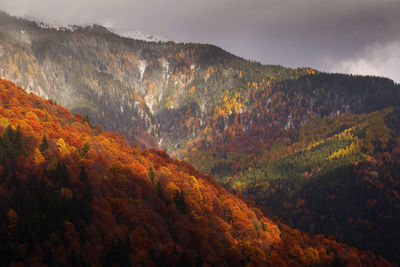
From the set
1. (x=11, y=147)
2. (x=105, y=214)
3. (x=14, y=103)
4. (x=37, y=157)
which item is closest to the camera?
(x=105, y=214)

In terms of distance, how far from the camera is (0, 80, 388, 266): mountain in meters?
68.2

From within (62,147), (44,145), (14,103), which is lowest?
(44,145)

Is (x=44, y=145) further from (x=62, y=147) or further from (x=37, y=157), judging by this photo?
(x=37, y=157)

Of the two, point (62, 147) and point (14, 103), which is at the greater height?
point (14, 103)

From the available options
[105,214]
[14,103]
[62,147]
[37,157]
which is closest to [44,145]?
[62,147]

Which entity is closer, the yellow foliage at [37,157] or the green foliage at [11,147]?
the green foliage at [11,147]

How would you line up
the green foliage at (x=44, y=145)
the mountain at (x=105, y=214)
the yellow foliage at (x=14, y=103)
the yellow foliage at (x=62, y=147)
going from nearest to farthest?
1. the mountain at (x=105, y=214)
2. the green foliage at (x=44, y=145)
3. the yellow foliage at (x=62, y=147)
4. the yellow foliage at (x=14, y=103)

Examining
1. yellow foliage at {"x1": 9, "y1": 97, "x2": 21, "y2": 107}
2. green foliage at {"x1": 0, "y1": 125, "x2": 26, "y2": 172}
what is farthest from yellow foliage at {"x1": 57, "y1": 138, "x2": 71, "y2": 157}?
yellow foliage at {"x1": 9, "y1": 97, "x2": 21, "y2": 107}

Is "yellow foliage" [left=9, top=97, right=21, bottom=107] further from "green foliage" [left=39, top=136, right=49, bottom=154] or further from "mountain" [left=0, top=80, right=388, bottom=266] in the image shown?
"green foliage" [left=39, top=136, right=49, bottom=154]

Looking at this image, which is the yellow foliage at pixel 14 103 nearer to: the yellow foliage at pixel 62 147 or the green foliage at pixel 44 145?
the yellow foliage at pixel 62 147

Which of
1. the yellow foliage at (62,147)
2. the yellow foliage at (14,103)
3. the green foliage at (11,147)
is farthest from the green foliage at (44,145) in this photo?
the yellow foliage at (14,103)

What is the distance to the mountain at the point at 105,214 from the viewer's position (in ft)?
224

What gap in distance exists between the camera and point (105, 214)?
8019 cm

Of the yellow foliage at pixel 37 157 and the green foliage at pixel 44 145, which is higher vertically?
the green foliage at pixel 44 145
